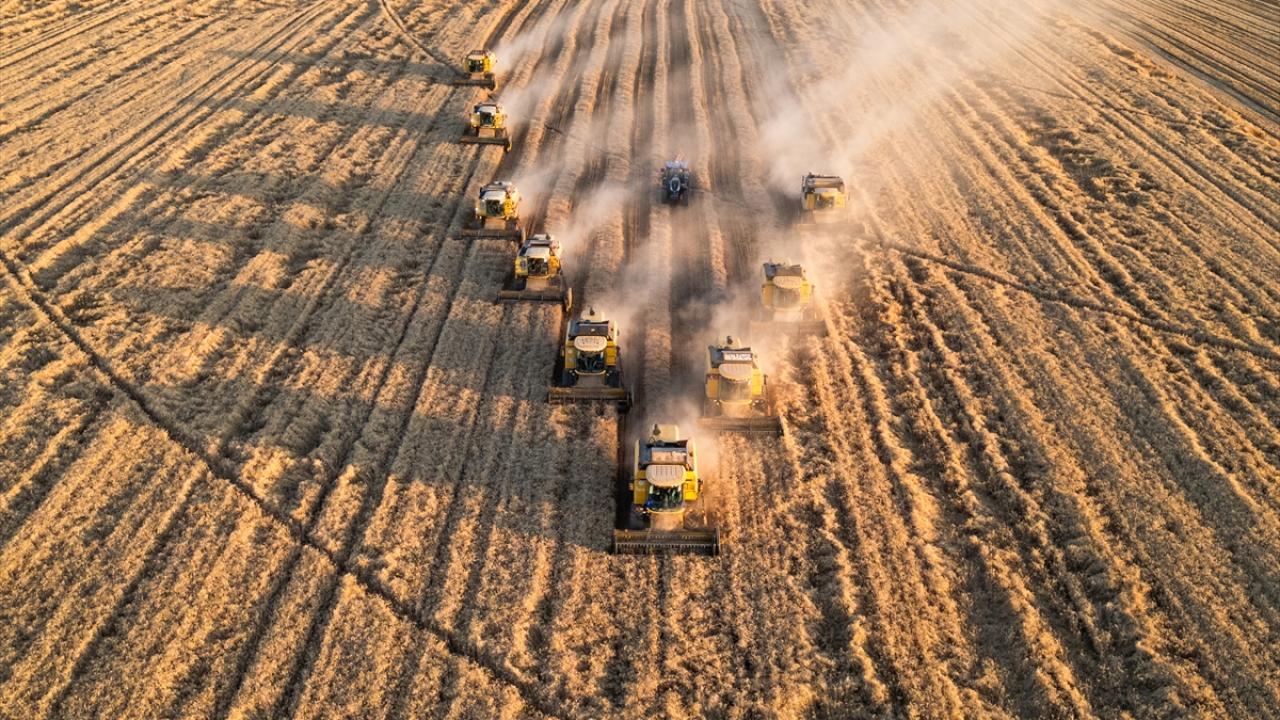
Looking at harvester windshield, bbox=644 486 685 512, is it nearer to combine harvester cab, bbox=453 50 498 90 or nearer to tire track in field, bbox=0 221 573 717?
tire track in field, bbox=0 221 573 717

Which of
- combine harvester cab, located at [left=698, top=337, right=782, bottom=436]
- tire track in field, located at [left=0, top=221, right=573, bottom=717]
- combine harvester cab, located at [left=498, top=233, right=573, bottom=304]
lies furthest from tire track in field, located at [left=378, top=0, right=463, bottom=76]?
combine harvester cab, located at [left=698, top=337, right=782, bottom=436]

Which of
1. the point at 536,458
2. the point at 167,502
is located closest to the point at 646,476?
the point at 536,458

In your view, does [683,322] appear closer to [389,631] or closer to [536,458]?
[536,458]

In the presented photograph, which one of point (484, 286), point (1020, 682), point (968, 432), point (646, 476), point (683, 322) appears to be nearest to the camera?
point (1020, 682)

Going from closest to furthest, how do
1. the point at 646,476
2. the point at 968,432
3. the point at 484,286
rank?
the point at 646,476 < the point at 968,432 < the point at 484,286

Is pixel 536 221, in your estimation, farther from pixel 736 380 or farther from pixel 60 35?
pixel 60 35
